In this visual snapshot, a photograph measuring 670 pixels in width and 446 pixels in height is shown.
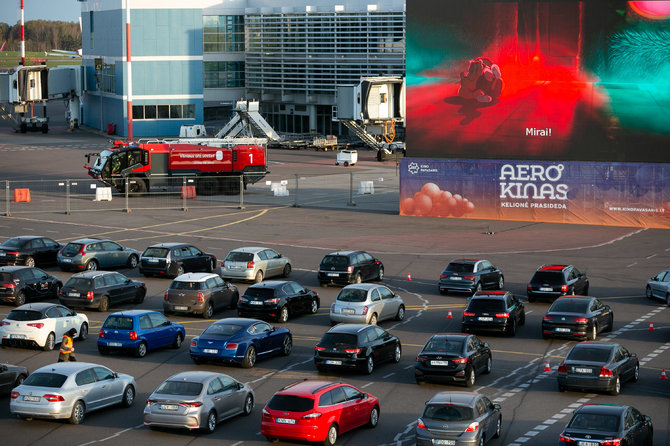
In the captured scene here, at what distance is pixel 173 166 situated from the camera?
235ft

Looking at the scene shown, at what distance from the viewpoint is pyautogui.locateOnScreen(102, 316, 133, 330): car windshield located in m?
31.8

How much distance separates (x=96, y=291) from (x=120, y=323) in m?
6.18

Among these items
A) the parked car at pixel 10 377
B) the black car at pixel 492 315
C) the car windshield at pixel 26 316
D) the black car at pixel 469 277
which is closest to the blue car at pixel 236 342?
the parked car at pixel 10 377

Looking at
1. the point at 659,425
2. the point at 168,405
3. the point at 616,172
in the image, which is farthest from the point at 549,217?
the point at 168,405

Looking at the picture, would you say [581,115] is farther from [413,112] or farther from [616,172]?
[413,112]

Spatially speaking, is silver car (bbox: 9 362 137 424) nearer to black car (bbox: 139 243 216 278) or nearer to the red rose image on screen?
black car (bbox: 139 243 216 278)

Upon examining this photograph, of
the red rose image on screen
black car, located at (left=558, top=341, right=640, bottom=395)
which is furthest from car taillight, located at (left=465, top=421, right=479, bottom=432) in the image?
the red rose image on screen

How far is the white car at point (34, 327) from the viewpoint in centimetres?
3244

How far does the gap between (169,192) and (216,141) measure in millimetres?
5701

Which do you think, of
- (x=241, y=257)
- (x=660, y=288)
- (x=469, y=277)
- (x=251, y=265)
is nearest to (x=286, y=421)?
(x=469, y=277)

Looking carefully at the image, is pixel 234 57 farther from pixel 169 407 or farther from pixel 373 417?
pixel 169 407

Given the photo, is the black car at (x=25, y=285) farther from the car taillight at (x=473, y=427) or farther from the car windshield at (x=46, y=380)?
the car taillight at (x=473, y=427)

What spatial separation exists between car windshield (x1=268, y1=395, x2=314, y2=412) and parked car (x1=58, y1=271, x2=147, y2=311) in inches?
617

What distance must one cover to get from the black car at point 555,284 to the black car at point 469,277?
6.66ft
